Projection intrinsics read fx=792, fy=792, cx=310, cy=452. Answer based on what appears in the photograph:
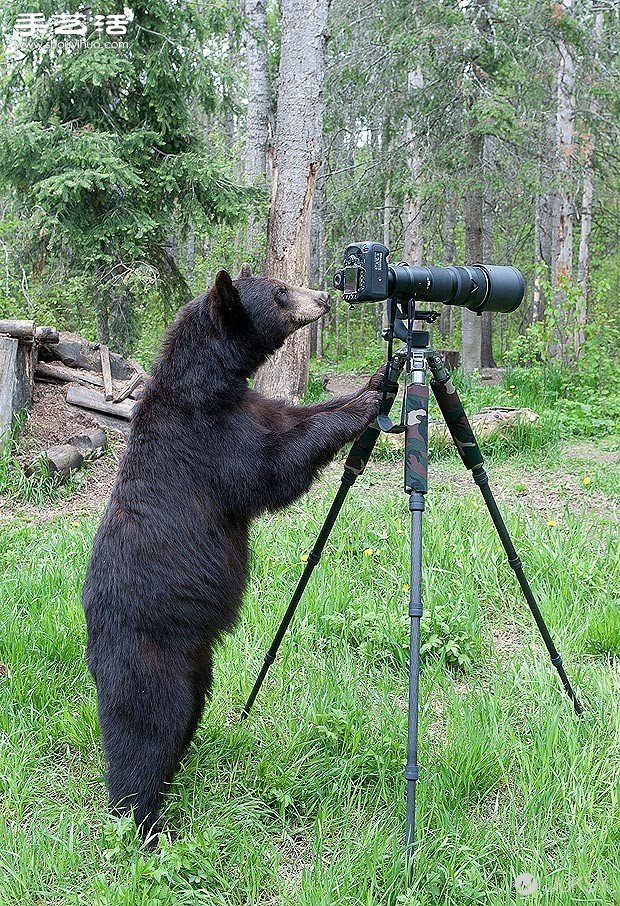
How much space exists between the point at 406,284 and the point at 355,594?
2.10 metres

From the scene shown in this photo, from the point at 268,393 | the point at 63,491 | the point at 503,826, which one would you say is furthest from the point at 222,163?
the point at 503,826

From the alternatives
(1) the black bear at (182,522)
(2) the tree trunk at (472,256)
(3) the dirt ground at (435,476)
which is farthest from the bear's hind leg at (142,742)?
(2) the tree trunk at (472,256)

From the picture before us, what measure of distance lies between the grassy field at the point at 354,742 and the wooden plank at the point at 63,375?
272 cm

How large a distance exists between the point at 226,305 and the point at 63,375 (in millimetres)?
4738

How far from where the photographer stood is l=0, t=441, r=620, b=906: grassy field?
7.77ft

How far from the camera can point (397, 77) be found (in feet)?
37.4

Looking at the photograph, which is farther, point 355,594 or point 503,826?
point 355,594

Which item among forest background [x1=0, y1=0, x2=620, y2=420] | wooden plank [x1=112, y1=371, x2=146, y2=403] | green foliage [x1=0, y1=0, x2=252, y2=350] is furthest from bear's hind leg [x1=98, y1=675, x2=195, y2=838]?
green foliage [x1=0, y1=0, x2=252, y2=350]

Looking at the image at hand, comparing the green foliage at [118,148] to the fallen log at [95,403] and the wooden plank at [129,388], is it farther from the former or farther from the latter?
the fallen log at [95,403]

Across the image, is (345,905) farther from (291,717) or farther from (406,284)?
(406,284)

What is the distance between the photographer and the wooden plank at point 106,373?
6.98m

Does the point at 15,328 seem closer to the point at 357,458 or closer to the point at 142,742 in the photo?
the point at 357,458

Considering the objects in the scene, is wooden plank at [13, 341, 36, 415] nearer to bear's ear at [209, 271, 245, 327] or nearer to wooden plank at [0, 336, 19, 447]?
wooden plank at [0, 336, 19, 447]
